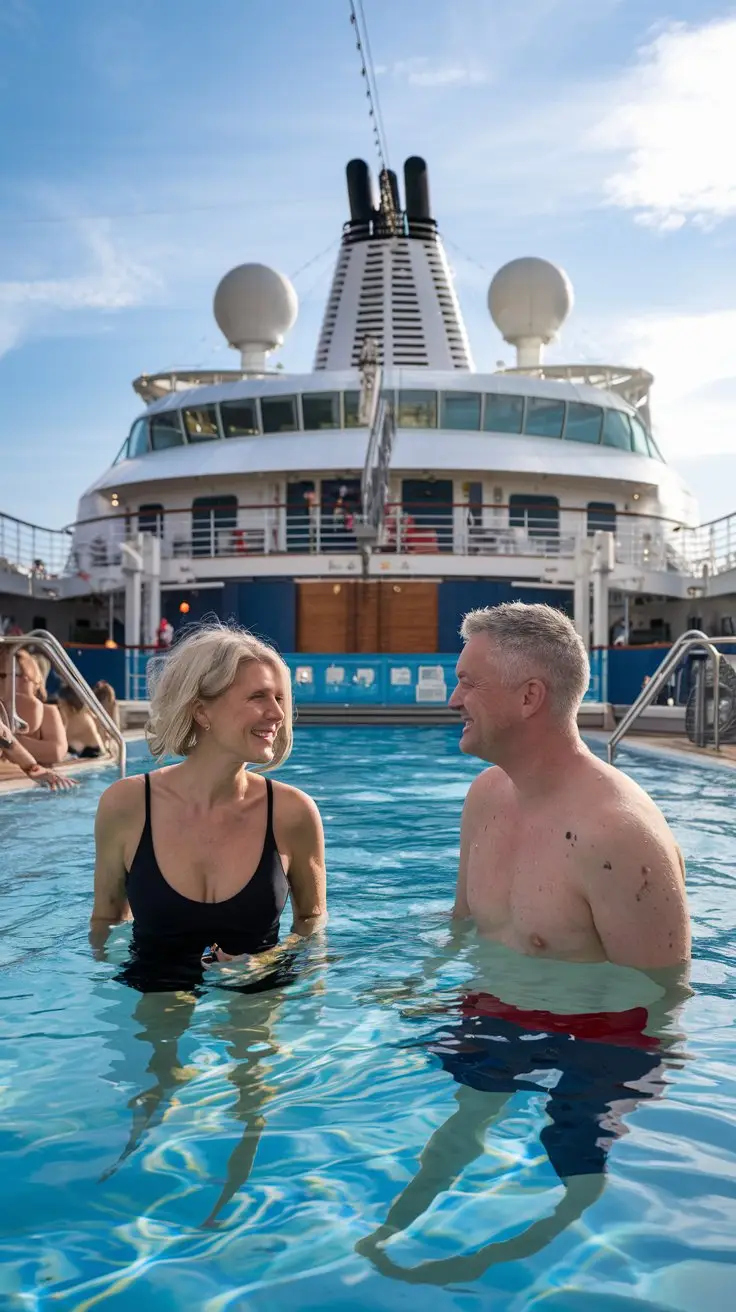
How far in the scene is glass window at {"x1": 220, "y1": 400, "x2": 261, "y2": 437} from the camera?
1053 inches

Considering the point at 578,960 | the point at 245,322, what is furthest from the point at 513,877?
the point at 245,322

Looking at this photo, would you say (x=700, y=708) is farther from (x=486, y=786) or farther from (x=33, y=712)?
(x=486, y=786)

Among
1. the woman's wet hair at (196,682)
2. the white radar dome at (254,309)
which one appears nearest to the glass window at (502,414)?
the white radar dome at (254,309)

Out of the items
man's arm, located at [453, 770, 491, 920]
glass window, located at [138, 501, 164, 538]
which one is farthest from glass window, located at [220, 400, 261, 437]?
man's arm, located at [453, 770, 491, 920]

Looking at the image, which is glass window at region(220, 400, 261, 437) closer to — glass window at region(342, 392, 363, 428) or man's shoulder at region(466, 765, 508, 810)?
glass window at region(342, 392, 363, 428)

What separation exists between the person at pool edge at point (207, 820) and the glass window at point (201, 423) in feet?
82.3

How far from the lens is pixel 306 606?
2278 centimetres

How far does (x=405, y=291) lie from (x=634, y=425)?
9.26m

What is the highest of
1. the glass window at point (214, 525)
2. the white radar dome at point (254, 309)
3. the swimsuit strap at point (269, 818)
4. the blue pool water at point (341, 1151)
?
the white radar dome at point (254, 309)

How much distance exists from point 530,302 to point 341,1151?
32.1 m

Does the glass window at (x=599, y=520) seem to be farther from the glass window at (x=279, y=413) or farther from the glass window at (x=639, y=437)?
the glass window at (x=279, y=413)

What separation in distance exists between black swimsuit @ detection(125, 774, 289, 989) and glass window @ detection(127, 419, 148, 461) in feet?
87.0

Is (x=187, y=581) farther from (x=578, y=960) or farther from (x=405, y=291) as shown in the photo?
(x=578, y=960)

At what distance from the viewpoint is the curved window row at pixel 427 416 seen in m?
26.2
